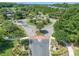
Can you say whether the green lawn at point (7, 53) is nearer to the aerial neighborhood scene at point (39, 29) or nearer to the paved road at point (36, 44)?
the aerial neighborhood scene at point (39, 29)

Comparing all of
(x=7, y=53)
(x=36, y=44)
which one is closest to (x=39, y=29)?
(x=36, y=44)

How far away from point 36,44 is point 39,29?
201mm

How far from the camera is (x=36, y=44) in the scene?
220cm

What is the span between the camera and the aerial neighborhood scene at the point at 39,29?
7.09ft

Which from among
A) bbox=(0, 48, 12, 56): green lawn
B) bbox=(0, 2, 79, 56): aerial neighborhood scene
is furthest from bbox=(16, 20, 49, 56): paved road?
bbox=(0, 48, 12, 56): green lawn

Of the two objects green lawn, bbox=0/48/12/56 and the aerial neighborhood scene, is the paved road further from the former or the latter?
green lawn, bbox=0/48/12/56

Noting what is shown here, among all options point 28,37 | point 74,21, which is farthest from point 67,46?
point 28,37

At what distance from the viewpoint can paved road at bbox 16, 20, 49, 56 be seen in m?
2.16

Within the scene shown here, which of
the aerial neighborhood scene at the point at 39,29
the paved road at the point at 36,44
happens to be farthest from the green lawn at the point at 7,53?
the paved road at the point at 36,44

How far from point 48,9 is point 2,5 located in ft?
1.99

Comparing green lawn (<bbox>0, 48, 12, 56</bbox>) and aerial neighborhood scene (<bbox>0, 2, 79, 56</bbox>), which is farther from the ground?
aerial neighborhood scene (<bbox>0, 2, 79, 56</bbox>)

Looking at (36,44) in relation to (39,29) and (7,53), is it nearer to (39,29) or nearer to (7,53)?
(39,29)

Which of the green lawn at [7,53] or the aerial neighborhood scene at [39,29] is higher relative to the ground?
the aerial neighborhood scene at [39,29]

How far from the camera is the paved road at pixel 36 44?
2156mm
